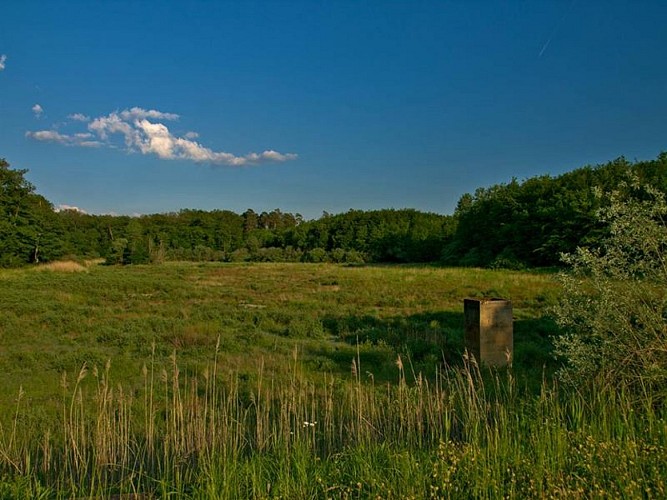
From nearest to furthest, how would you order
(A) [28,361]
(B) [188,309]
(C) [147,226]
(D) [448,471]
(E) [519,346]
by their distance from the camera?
A: (D) [448,471] → (A) [28,361] → (E) [519,346] → (B) [188,309] → (C) [147,226]

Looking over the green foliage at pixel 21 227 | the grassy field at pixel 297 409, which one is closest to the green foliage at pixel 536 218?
the grassy field at pixel 297 409

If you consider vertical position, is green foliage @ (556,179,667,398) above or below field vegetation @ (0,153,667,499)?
above

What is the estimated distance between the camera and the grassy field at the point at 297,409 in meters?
3.16

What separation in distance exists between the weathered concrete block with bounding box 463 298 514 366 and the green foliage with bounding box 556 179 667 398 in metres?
3.58

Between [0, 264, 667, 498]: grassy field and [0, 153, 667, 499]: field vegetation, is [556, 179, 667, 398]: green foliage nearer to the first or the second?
[0, 153, 667, 499]: field vegetation

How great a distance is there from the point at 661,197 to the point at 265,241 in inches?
3626

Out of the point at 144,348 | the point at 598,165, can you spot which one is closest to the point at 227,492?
the point at 144,348

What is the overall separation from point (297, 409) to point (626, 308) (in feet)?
13.1

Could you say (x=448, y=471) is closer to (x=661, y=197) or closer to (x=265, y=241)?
(x=661, y=197)

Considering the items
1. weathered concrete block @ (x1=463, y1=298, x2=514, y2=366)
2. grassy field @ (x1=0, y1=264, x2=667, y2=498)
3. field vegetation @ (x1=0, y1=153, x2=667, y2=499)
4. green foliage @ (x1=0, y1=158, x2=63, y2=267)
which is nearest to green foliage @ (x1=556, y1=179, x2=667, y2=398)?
field vegetation @ (x1=0, y1=153, x2=667, y2=499)

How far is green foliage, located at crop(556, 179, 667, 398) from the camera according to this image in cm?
414

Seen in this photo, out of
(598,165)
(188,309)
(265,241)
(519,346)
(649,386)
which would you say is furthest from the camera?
(265,241)

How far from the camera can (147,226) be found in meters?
88.4

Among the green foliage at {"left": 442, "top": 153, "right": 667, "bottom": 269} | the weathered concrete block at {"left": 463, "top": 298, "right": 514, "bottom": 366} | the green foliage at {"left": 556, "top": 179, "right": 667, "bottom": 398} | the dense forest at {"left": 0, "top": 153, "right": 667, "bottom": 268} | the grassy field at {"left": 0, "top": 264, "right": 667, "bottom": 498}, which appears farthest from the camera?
the dense forest at {"left": 0, "top": 153, "right": 667, "bottom": 268}
